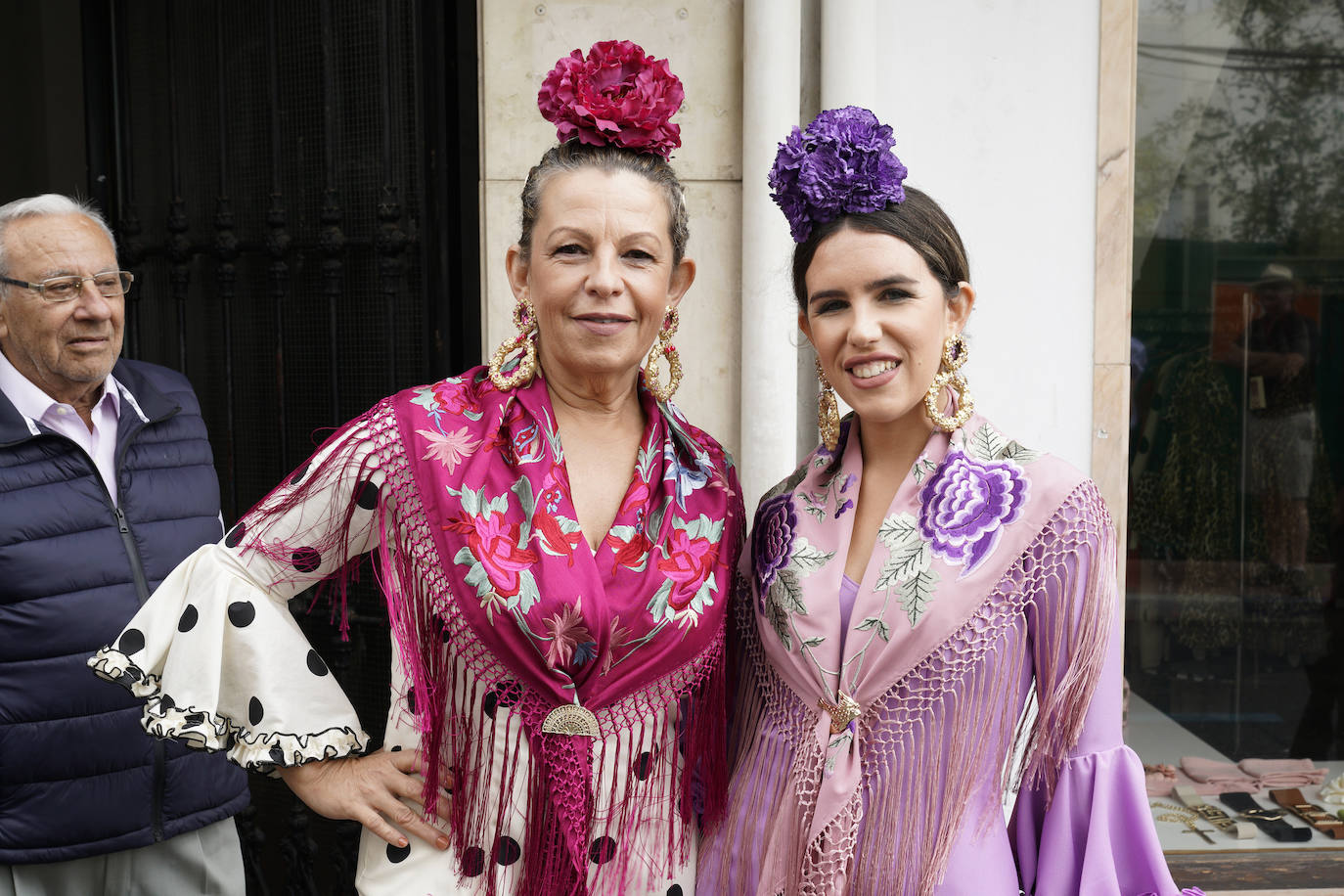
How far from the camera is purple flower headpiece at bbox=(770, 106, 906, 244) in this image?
1690 mm

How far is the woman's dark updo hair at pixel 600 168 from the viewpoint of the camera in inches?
70.8

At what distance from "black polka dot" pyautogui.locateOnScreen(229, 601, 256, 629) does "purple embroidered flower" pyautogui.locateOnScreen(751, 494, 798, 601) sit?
82 cm

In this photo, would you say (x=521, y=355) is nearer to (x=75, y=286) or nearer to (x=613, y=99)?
(x=613, y=99)

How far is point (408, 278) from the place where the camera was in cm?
318

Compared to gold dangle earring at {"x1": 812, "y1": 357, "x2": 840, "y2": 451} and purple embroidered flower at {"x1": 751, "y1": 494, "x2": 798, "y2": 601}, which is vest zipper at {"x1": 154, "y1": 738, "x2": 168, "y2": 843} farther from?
gold dangle earring at {"x1": 812, "y1": 357, "x2": 840, "y2": 451}

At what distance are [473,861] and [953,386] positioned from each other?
41.7 inches

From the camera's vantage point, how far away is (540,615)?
167cm

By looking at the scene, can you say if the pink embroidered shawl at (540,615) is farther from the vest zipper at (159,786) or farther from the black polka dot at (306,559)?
the vest zipper at (159,786)

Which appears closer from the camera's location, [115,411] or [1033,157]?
[115,411]

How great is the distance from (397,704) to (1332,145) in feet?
10.3

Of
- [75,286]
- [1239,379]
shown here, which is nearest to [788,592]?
[75,286]

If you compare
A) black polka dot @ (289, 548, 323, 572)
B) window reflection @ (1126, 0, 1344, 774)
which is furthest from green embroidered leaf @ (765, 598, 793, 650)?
window reflection @ (1126, 0, 1344, 774)

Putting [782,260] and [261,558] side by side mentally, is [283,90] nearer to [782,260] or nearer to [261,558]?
[782,260]

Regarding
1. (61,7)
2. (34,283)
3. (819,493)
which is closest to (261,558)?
(819,493)
